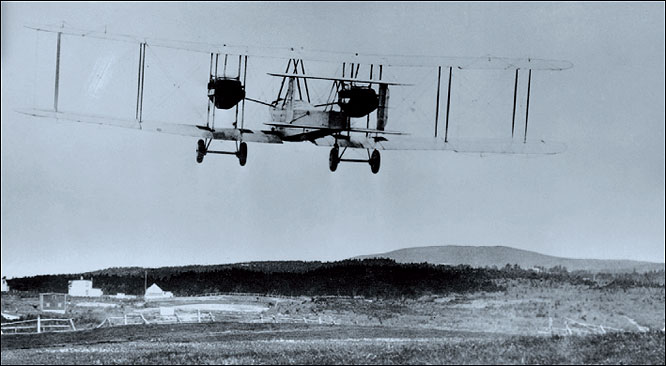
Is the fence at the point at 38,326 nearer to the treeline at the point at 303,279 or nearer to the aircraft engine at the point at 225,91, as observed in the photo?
the treeline at the point at 303,279

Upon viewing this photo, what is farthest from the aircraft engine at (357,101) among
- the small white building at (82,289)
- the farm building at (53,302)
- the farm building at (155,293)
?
the farm building at (53,302)

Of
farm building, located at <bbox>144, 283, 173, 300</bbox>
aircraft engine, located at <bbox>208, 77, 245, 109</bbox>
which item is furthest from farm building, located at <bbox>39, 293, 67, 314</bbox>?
aircraft engine, located at <bbox>208, 77, 245, 109</bbox>

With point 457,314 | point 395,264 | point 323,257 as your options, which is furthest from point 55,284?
point 457,314

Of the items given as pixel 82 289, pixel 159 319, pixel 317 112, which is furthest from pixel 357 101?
pixel 82 289

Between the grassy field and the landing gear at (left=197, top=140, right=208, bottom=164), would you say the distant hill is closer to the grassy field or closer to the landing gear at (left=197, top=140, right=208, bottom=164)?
the grassy field

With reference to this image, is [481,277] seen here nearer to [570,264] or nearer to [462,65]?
[570,264]

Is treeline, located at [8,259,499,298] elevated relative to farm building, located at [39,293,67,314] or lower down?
elevated
